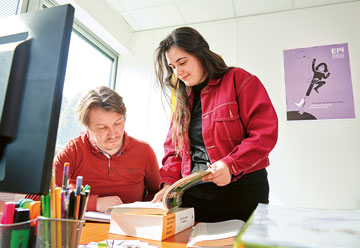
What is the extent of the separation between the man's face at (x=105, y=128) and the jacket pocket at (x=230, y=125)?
1.64ft

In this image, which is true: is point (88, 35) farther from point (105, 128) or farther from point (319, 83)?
point (319, 83)

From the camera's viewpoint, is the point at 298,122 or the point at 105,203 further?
the point at 298,122

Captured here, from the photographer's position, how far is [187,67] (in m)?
1.21

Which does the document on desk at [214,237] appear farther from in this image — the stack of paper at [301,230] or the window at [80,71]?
the window at [80,71]

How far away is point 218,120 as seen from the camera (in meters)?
1.09

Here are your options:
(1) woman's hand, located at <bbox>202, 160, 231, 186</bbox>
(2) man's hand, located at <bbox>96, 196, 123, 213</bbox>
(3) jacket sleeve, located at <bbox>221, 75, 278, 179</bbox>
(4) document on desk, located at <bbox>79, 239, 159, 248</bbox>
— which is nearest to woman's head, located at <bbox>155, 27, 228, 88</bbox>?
(3) jacket sleeve, located at <bbox>221, 75, 278, 179</bbox>

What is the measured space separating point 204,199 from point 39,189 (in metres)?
0.79

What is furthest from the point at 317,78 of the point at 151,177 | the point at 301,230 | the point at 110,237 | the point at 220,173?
the point at 301,230

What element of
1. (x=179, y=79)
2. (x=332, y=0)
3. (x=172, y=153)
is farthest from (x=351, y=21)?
(x=172, y=153)

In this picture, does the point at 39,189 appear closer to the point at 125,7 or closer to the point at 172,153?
the point at 172,153

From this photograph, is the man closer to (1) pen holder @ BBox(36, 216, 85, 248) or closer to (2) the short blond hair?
(2) the short blond hair

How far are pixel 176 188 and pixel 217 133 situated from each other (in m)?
0.35

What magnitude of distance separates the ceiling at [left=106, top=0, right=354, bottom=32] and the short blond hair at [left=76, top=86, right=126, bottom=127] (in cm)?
165

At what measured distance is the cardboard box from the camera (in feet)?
2.20
